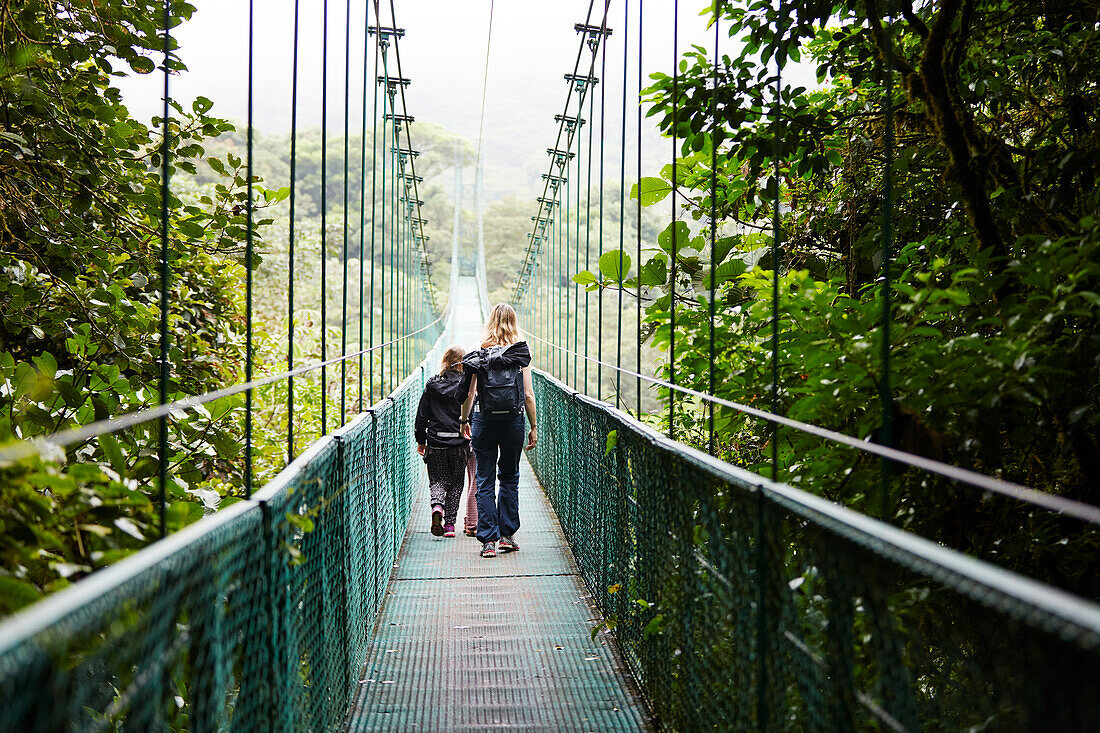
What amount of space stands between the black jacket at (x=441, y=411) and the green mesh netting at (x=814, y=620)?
5.69 ft

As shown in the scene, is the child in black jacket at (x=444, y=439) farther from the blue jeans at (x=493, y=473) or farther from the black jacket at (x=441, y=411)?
the blue jeans at (x=493, y=473)

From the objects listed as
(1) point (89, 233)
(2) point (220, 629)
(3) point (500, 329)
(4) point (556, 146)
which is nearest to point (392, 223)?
(4) point (556, 146)

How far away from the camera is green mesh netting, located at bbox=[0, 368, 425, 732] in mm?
637

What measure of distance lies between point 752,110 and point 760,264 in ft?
1.22

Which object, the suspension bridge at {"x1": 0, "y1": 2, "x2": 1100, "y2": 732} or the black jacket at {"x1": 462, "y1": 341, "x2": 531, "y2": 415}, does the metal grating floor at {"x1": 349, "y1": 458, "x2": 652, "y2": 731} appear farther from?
the black jacket at {"x1": 462, "y1": 341, "x2": 531, "y2": 415}

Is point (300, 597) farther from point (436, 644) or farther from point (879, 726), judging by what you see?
point (436, 644)

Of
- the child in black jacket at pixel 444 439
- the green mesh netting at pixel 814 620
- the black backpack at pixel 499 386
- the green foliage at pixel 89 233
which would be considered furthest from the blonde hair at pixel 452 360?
the green mesh netting at pixel 814 620

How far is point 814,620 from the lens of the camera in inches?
42.8

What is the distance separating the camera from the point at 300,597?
1435 mm

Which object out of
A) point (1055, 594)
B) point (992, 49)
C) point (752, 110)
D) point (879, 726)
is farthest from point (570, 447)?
point (1055, 594)

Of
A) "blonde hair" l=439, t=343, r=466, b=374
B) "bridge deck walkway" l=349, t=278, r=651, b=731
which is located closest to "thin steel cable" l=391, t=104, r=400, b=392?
"blonde hair" l=439, t=343, r=466, b=374

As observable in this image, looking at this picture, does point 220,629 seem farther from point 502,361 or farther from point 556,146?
point 556,146

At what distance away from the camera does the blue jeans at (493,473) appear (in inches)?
146

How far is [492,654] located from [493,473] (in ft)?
4.37
